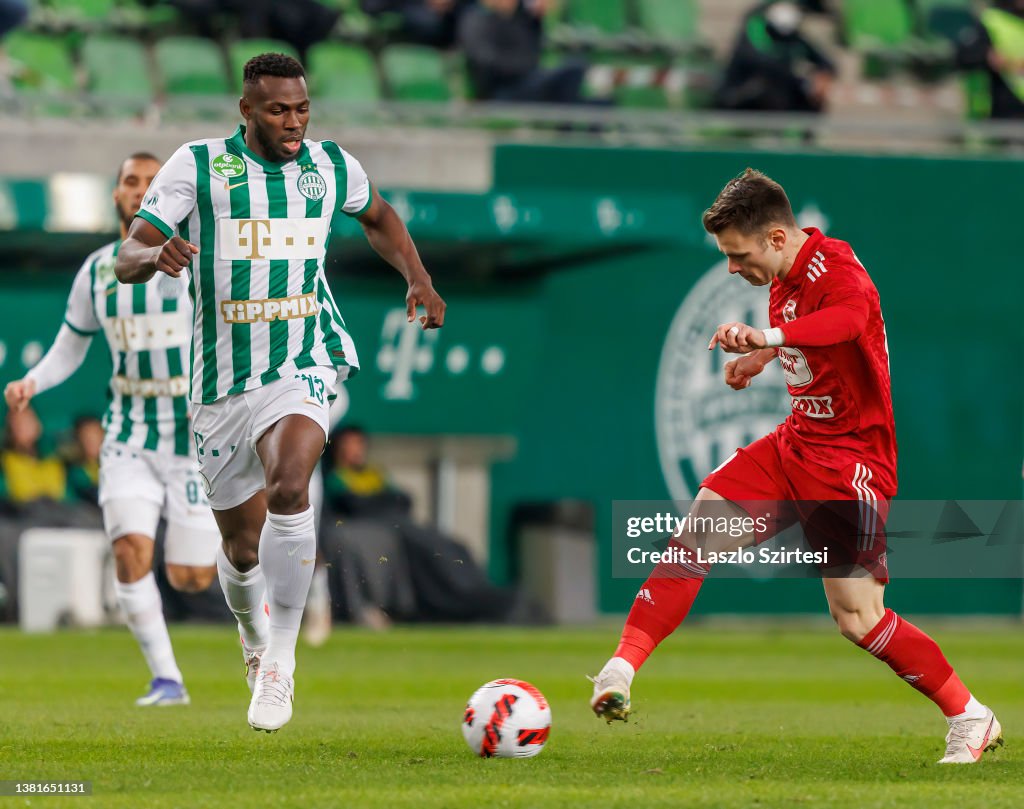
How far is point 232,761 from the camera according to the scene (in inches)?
240

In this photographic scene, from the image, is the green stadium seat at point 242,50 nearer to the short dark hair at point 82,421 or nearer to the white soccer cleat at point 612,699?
the short dark hair at point 82,421

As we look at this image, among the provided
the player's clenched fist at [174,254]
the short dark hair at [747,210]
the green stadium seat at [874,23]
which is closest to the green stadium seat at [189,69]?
the green stadium seat at [874,23]

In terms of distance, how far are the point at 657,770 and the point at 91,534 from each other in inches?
399

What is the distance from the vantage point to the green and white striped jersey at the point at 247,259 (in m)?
6.80

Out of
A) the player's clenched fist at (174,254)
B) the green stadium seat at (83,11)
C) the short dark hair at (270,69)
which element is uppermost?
the green stadium seat at (83,11)

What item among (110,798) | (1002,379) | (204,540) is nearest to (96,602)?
(204,540)

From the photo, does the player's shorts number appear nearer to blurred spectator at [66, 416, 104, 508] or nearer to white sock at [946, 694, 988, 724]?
white sock at [946, 694, 988, 724]

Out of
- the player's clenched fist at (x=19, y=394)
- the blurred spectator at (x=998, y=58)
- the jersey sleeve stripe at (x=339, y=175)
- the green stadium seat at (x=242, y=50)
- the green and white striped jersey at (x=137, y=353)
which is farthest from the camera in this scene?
the blurred spectator at (x=998, y=58)

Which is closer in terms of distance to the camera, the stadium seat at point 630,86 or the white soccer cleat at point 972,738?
the white soccer cleat at point 972,738

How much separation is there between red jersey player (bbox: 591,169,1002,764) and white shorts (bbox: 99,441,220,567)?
10.0 feet

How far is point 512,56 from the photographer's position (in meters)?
17.5

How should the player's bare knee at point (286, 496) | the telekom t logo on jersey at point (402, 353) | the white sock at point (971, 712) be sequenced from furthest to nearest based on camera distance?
1. the telekom t logo on jersey at point (402, 353)
2. the player's bare knee at point (286, 496)
3. the white sock at point (971, 712)

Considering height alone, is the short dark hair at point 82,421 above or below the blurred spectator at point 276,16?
below

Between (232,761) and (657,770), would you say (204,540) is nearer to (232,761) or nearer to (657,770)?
(232,761)
